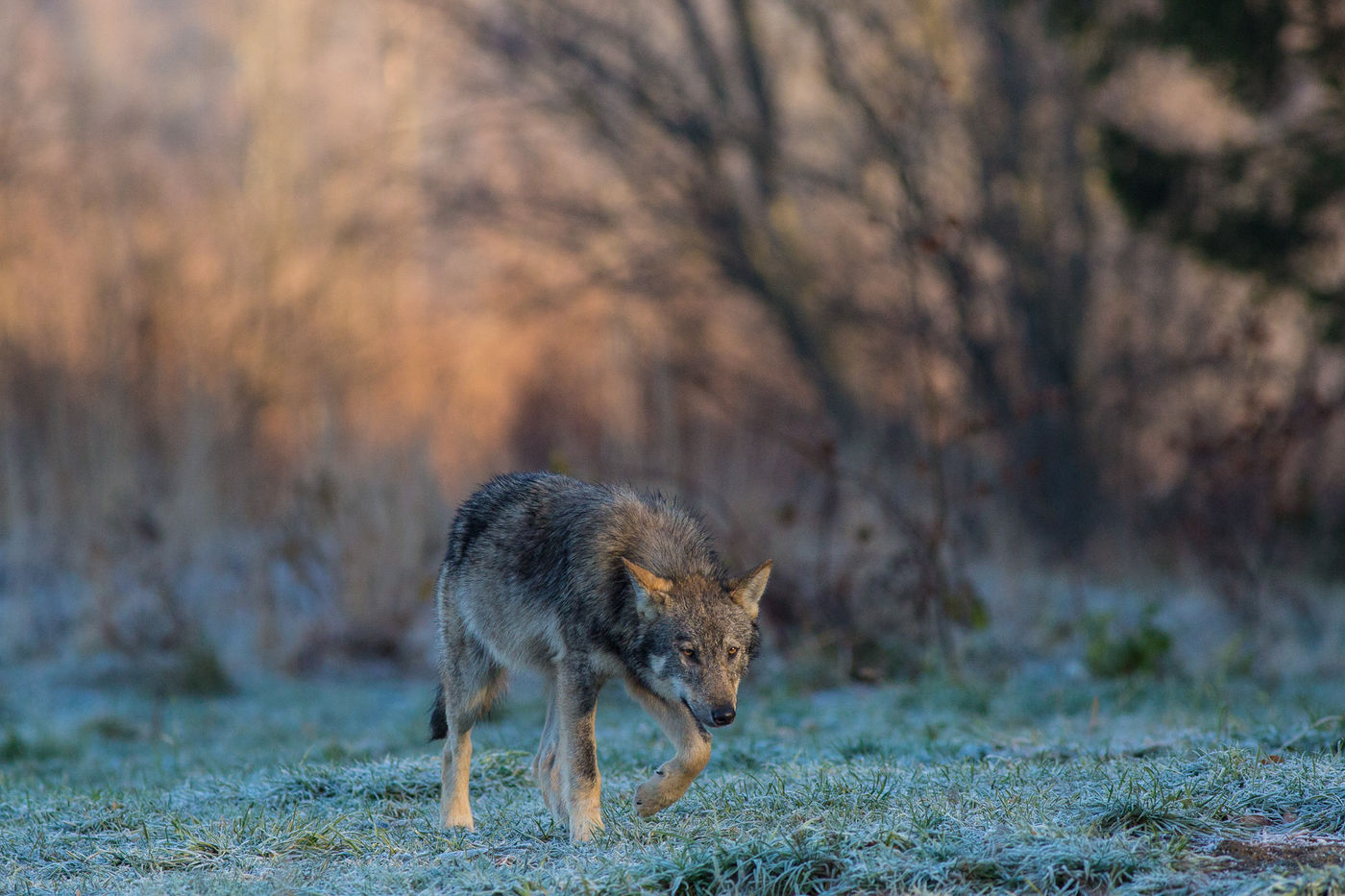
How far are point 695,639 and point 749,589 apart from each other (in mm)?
432

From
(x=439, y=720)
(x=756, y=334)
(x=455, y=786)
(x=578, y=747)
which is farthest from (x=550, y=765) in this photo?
(x=756, y=334)

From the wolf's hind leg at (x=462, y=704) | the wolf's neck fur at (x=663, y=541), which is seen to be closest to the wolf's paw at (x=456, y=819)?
the wolf's hind leg at (x=462, y=704)

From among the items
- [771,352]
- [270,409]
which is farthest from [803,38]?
[270,409]

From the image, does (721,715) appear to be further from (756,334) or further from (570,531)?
(756,334)

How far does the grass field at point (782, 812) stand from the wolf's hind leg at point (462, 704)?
14 cm

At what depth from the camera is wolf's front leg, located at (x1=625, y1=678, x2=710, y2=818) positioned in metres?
4.84

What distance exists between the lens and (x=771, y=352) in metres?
18.5

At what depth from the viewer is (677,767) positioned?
4844mm

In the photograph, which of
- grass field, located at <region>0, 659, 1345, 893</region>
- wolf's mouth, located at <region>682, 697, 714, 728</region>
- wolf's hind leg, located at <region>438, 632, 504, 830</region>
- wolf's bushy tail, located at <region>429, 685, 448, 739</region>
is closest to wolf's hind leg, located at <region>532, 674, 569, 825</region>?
grass field, located at <region>0, 659, 1345, 893</region>

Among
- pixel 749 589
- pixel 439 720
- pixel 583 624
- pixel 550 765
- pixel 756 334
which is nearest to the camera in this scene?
pixel 583 624

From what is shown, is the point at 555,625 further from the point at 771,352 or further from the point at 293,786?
the point at 771,352

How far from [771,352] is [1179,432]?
570 centimetres

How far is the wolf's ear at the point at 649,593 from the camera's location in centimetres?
489

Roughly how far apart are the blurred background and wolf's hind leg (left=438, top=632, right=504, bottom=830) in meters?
4.94
